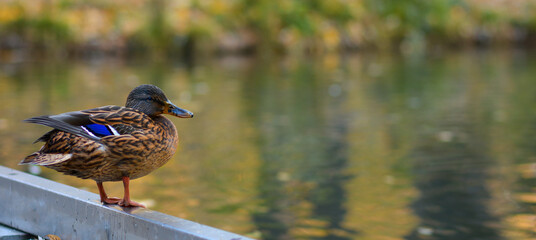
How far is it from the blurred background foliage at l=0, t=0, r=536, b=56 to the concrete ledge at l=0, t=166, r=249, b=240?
1607 centimetres

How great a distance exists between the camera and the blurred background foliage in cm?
1909

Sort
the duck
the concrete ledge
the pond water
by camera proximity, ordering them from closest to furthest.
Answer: the concrete ledge → the duck → the pond water

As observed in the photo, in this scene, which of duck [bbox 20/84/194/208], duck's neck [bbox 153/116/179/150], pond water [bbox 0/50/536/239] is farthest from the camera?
pond water [bbox 0/50/536/239]

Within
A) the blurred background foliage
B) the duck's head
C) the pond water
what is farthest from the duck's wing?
the blurred background foliage

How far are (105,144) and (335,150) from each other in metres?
4.07

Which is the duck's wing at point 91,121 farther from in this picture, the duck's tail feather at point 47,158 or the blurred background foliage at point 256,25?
the blurred background foliage at point 256,25

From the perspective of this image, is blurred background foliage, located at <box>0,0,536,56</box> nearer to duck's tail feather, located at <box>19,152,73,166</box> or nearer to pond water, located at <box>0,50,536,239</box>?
pond water, located at <box>0,50,536,239</box>

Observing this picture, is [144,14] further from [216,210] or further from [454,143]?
[216,210]

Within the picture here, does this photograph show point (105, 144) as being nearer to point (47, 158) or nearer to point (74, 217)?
point (47, 158)

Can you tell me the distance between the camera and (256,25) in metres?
20.8

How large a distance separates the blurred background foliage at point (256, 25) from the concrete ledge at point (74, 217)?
16.1m

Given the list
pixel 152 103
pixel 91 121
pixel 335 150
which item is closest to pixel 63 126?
pixel 91 121

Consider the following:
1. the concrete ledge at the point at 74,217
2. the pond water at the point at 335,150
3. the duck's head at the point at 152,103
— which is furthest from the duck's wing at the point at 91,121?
the pond water at the point at 335,150

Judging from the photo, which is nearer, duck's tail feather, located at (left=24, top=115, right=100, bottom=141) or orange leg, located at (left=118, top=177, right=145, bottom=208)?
duck's tail feather, located at (left=24, top=115, right=100, bottom=141)
